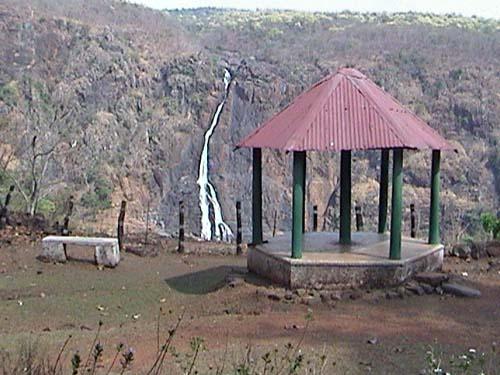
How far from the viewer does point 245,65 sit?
1779 inches

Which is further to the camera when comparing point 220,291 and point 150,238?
point 150,238

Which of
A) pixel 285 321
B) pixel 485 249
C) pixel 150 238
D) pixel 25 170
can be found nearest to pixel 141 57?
pixel 25 170

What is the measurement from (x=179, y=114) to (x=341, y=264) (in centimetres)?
3103

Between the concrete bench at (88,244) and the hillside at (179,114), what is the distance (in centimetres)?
1146

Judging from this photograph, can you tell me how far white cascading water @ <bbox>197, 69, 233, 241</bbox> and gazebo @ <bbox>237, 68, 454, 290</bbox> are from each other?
51.5 ft

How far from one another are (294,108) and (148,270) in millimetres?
4278

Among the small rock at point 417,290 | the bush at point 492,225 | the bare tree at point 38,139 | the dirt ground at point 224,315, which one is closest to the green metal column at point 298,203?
the dirt ground at point 224,315

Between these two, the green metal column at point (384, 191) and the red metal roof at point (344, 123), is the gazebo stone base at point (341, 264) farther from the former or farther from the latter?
the red metal roof at point (344, 123)

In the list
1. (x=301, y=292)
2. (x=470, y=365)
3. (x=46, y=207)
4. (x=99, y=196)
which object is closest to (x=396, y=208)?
(x=301, y=292)

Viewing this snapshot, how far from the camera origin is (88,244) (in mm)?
13734

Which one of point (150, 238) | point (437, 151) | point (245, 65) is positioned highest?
point (245, 65)

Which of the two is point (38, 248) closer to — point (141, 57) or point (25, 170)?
point (25, 170)

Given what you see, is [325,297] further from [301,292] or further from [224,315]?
[224,315]

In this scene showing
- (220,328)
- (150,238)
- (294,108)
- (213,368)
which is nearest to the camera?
(213,368)
